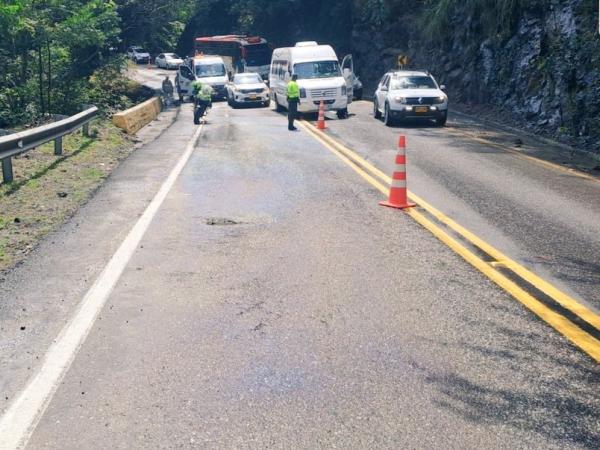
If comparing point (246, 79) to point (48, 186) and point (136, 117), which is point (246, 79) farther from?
point (48, 186)

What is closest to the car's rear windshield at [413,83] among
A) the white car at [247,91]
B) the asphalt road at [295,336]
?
the white car at [247,91]

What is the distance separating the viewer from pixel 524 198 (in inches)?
468

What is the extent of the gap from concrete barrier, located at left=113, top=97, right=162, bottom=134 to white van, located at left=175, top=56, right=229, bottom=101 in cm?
1000

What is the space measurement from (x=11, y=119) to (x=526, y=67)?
18596 mm

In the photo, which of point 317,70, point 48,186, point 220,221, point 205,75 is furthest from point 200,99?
point 220,221

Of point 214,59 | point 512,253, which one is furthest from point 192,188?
point 214,59

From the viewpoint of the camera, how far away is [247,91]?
36.9 metres

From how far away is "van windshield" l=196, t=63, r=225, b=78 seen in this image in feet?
138

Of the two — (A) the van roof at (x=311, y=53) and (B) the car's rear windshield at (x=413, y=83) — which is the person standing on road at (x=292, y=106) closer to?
(B) the car's rear windshield at (x=413, y=83)

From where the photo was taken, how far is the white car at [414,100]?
24.3 m

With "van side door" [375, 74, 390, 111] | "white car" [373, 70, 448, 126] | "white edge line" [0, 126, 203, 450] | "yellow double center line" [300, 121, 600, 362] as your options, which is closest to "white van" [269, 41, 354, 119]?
"van side door" [375, 74, 390, 111]

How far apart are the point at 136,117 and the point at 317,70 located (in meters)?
8.68

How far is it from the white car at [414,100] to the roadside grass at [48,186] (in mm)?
8840

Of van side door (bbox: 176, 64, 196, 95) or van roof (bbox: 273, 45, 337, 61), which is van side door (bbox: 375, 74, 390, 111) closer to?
van roof (bbox: 273, 45, 337, 61)
